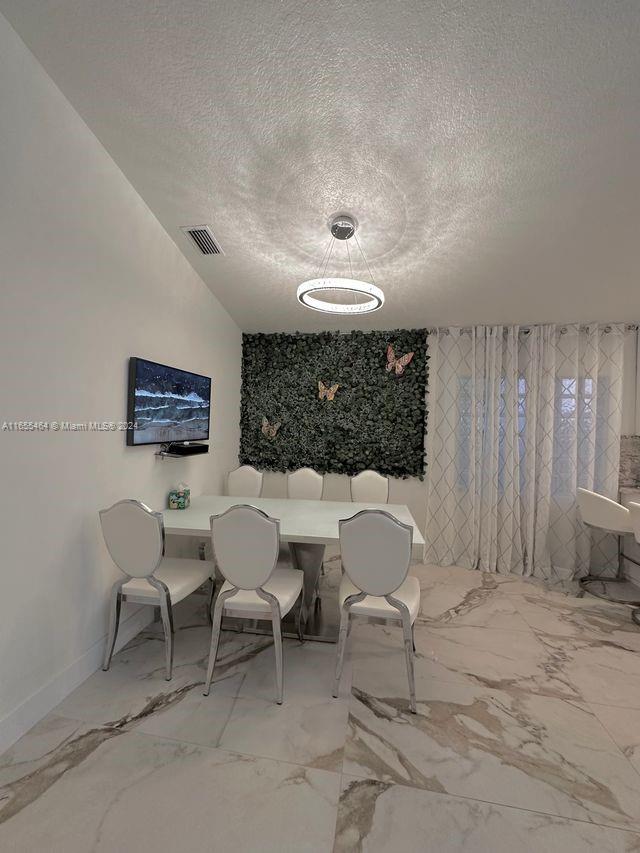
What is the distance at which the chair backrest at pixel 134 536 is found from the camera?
6.63 feet

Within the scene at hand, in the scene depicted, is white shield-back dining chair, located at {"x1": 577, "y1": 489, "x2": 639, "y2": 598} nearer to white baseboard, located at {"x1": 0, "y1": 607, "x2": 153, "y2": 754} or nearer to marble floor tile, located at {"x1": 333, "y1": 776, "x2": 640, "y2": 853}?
marble floor tile, located at {"x1": 333, "y1": 776, "x2": 640, "y2": 853}

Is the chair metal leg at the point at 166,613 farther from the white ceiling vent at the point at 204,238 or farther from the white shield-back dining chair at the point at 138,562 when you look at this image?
the white ceiling vent at the point at 204,238

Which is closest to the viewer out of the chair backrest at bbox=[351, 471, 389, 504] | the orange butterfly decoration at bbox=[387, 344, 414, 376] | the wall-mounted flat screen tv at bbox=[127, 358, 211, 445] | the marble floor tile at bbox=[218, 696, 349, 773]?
the marble floor tile at bbox=[218, 696, 349, 773]

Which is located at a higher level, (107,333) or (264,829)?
(107,333)

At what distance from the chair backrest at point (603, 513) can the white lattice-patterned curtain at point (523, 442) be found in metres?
0.42

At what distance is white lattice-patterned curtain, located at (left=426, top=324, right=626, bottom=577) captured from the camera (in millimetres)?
3736

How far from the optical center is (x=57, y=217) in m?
1.89

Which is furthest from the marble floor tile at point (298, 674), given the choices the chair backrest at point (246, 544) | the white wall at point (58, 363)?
the white wall at point (58, 363)

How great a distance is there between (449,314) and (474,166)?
1.70 m

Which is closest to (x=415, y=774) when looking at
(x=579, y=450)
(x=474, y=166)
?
(x=474, y=166)

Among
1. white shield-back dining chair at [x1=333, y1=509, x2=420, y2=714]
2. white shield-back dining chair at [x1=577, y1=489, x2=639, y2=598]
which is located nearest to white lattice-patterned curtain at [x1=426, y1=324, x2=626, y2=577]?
white shield-back dining chair at [x1=577, y1=489, x2=639, y2=598]

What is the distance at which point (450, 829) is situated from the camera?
52.8 inches

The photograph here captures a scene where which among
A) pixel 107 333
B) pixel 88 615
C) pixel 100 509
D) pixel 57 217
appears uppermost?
pixel 57 217

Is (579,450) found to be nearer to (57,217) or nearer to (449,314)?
(449,314)
